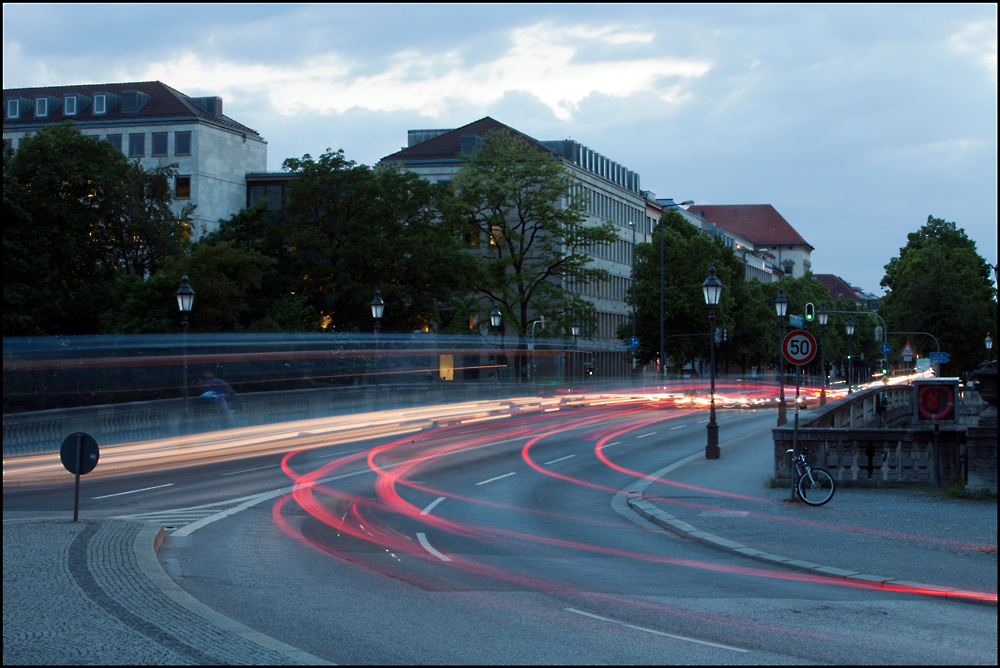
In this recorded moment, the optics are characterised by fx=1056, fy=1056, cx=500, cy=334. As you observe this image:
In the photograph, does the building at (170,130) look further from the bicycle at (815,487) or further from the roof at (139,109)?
the bicycle at (815,487)

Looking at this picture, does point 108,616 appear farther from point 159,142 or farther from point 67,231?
point 159,142

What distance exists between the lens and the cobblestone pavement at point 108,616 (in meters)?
7.69

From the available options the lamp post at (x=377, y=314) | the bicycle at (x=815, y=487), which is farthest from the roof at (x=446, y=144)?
the bicycle at (x=815, y=487)

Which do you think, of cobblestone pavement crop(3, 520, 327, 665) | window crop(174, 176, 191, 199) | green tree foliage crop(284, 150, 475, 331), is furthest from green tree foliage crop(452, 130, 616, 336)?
cobblestone pavement crop(3, 520, 327, 665)

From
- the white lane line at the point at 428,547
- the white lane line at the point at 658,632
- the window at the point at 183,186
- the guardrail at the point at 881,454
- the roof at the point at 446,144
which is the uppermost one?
the roof at the point at 446,144

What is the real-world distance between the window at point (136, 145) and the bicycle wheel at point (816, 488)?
253 feet

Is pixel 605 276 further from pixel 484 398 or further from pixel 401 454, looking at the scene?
pixel 401 454

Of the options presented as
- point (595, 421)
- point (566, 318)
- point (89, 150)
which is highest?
point (89, 150)

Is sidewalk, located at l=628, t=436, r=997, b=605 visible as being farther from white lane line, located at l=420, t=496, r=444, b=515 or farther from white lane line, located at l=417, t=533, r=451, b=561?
white lane line, located at l=417, t=533, r=451, b=561

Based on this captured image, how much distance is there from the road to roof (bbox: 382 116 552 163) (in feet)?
233

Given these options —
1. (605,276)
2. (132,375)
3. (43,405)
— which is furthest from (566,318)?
(43,405)

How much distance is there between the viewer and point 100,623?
28.3 ft

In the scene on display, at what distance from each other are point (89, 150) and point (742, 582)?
49622mm

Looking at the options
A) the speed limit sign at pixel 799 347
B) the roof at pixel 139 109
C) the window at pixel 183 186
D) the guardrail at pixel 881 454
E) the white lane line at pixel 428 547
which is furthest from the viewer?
the roof at pixel 139 109
